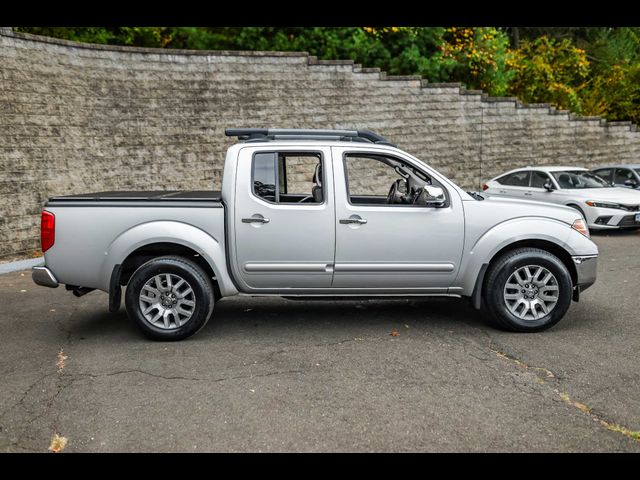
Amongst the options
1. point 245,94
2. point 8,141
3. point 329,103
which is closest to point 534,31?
point 329,103

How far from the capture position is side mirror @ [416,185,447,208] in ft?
19.7

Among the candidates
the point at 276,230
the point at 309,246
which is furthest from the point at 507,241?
the point at 276,230

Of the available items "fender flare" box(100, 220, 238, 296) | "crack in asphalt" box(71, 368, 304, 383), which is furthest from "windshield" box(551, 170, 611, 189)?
"crack in asphalt" box(71, 368, 304, 383)

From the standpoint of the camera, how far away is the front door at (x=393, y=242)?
6.07 metres

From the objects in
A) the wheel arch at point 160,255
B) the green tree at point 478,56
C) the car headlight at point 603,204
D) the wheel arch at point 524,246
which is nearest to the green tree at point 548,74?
the green tree at point 478,56

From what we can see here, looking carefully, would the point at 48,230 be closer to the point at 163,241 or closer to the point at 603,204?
the point at 163,241

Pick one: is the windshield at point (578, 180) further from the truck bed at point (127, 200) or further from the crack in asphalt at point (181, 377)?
the crack in asphalt at point (181, 377)

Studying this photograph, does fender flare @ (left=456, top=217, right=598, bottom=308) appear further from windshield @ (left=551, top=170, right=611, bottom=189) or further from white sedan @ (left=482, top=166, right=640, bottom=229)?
windshield @ (left=551, top=170, right=611, bottom=189)

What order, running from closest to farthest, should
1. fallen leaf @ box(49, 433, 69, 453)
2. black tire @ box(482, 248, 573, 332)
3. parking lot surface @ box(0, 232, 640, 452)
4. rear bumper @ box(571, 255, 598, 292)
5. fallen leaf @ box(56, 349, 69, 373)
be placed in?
fallen leaf @ box(49, 433, 69, 453) → parking lot surface @ box(0, 232, 640, 452) → fallen leaf @ box(56, 349, 69, 373) → black tire @ box(482, 248, 573, 332) → rear bumper @ box(571, 255, 598, 292)

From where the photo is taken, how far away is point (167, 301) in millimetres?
5930

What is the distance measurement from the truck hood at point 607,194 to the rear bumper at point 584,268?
7050 mm

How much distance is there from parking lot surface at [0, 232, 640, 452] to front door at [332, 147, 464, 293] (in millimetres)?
536
